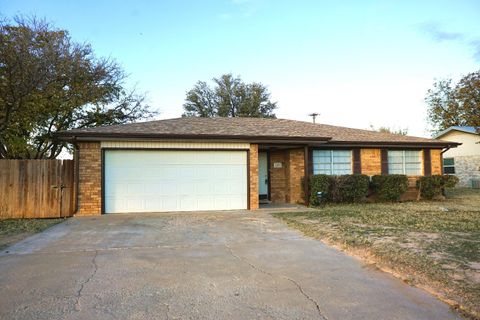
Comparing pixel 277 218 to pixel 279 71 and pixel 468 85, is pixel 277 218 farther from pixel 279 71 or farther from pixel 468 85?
pixel 468 85

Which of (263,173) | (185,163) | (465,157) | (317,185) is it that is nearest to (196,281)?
(185,163)

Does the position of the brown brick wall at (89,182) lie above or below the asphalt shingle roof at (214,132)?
below

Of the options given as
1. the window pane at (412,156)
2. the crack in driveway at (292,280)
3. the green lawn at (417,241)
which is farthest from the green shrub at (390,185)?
the crack in driveway at (292,280)

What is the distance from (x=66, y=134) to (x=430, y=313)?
10535 millimetres

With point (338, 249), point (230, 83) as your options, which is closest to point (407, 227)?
point (338, 249)

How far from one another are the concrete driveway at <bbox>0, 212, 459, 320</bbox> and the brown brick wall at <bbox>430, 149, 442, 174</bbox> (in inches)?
434

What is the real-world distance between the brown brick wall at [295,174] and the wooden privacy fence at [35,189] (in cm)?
800

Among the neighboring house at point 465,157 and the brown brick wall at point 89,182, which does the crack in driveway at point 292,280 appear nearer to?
the brown brick wall at point 89,182

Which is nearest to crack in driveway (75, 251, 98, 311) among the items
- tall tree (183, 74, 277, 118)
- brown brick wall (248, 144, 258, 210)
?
brown brick wall (248, 144, 258, 210)

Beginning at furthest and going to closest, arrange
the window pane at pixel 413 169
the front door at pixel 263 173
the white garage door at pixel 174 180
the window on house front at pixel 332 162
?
the window pane at pixel 413 169, the front door at pixel 263 173, the window on house front at pixel 332 162, the white garage door at pixel 174 180

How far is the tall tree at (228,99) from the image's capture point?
1501 inches

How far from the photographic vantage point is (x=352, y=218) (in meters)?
9.50

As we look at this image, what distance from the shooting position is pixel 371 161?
1465 cm

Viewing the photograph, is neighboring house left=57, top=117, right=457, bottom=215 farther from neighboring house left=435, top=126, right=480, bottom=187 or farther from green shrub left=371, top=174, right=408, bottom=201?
neighboring house left=435, top=126, right=480, bottom=187
